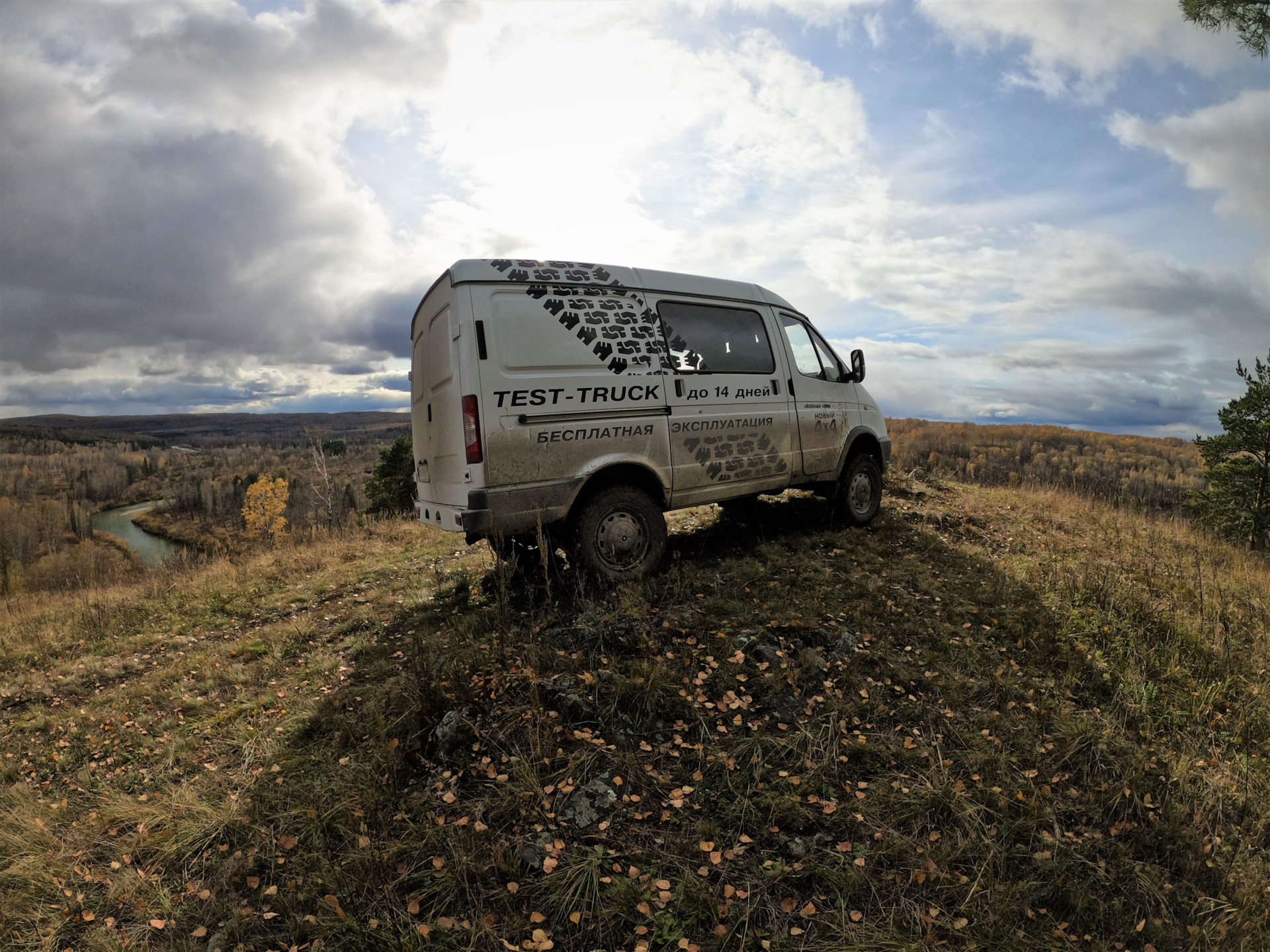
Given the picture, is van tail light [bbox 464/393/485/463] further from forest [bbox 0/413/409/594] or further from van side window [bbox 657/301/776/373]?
forest [bbox 0/413/409/594]

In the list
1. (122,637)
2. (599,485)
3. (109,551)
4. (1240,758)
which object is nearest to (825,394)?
(599,485)

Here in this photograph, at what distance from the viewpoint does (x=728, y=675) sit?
4.12 meters

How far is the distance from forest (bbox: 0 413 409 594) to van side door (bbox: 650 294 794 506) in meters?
9.97

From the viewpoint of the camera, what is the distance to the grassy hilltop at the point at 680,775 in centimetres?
275

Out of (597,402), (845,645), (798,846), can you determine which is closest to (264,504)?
(597,402)

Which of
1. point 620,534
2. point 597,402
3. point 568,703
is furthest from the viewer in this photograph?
point 620,534

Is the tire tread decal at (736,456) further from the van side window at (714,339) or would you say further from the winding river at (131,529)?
the winding river at (131,529)

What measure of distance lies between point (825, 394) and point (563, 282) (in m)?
3.49

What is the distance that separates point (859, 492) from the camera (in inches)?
306

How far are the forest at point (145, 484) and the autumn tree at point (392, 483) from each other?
2.27 m

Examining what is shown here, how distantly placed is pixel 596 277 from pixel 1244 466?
21.6 m

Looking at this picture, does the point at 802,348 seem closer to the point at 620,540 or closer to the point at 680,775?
the point at 620,540

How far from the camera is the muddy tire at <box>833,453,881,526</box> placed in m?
7.52

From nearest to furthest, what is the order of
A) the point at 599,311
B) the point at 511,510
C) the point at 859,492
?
the point at 511,510 < the point at 599,311 < the point at 859,492
